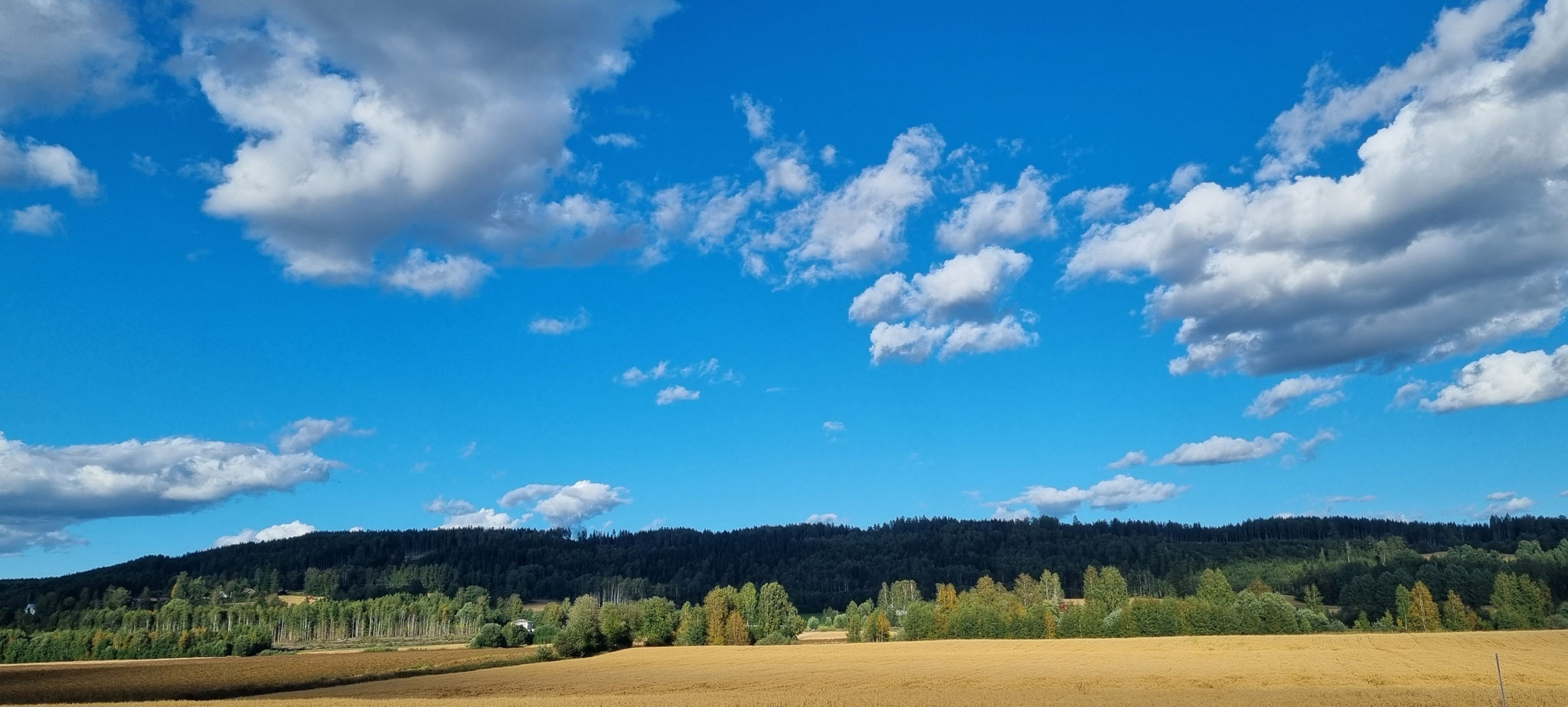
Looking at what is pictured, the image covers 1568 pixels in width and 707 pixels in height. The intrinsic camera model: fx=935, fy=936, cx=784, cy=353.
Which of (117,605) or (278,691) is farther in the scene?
(117,605)

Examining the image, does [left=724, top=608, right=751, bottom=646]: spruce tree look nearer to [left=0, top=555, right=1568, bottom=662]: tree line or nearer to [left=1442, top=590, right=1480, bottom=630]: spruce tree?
[left=0, top=555, right=1568, bottom=662]: tree line

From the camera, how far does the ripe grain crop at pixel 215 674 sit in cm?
6638

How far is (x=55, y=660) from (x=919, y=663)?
122 metres

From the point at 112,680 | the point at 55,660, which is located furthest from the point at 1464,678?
the point at 55,660

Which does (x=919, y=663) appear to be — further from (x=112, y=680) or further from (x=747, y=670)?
(x=112, y=680)

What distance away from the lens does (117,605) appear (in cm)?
19975

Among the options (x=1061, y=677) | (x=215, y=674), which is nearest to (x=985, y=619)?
(x=1061, y=677)

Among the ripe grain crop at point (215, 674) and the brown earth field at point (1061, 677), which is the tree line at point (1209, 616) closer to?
the brown earth field at point (1061, 677)

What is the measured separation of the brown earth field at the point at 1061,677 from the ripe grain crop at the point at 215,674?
6.45 metres

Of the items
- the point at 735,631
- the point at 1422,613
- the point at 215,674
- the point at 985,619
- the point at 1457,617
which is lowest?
the point at 1457,617

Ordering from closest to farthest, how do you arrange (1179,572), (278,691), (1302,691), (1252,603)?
(1302,691) → (278,691) → (1252,603) → (1179,572)

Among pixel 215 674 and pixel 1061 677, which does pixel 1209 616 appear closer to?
pixel 1061 677

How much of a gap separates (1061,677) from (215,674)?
72405mm

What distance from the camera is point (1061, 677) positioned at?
57.8 metres
